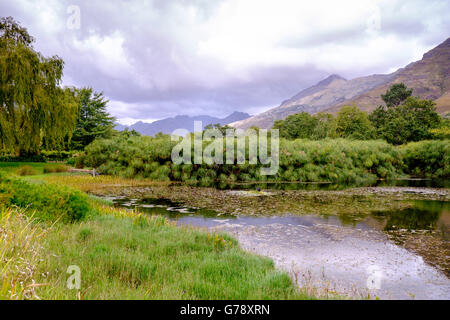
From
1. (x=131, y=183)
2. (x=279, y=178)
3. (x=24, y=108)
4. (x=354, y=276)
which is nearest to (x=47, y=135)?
(x=24, y=108)

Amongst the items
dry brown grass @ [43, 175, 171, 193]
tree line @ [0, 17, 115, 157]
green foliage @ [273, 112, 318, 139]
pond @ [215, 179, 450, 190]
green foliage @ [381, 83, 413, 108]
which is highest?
green foliage @ [381, 83, 413, 108]

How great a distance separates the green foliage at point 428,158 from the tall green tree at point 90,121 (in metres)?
39.1

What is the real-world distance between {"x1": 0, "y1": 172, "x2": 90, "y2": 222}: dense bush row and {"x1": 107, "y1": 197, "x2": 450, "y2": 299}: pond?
3436mm

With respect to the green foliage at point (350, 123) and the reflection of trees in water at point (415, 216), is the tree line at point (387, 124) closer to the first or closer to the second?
the green foliage at point (350, 123)

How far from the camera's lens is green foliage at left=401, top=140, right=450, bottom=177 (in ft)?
94.8

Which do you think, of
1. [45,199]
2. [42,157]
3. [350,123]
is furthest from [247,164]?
[350,123]

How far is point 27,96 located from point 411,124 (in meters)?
45.8

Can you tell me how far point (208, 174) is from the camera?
864 inches

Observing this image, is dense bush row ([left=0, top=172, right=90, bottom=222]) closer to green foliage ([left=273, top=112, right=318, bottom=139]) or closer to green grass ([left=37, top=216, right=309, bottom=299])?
green grass ([left=37, top=216, right=309, bottom=299])

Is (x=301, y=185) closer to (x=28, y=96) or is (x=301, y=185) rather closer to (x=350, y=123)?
(x=28, y=96)

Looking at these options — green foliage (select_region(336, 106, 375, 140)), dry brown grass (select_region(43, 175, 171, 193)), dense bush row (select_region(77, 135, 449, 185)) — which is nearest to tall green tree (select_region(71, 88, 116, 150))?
dense bush row (select_region(77, 135, 449, 185))

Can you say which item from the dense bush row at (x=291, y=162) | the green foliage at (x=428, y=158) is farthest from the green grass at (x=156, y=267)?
the green foliage at (x=428, y=158)

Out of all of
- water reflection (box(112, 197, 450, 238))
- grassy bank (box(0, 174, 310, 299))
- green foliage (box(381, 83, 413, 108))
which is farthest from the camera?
green foliage (box(381, 83, 413, 108))
